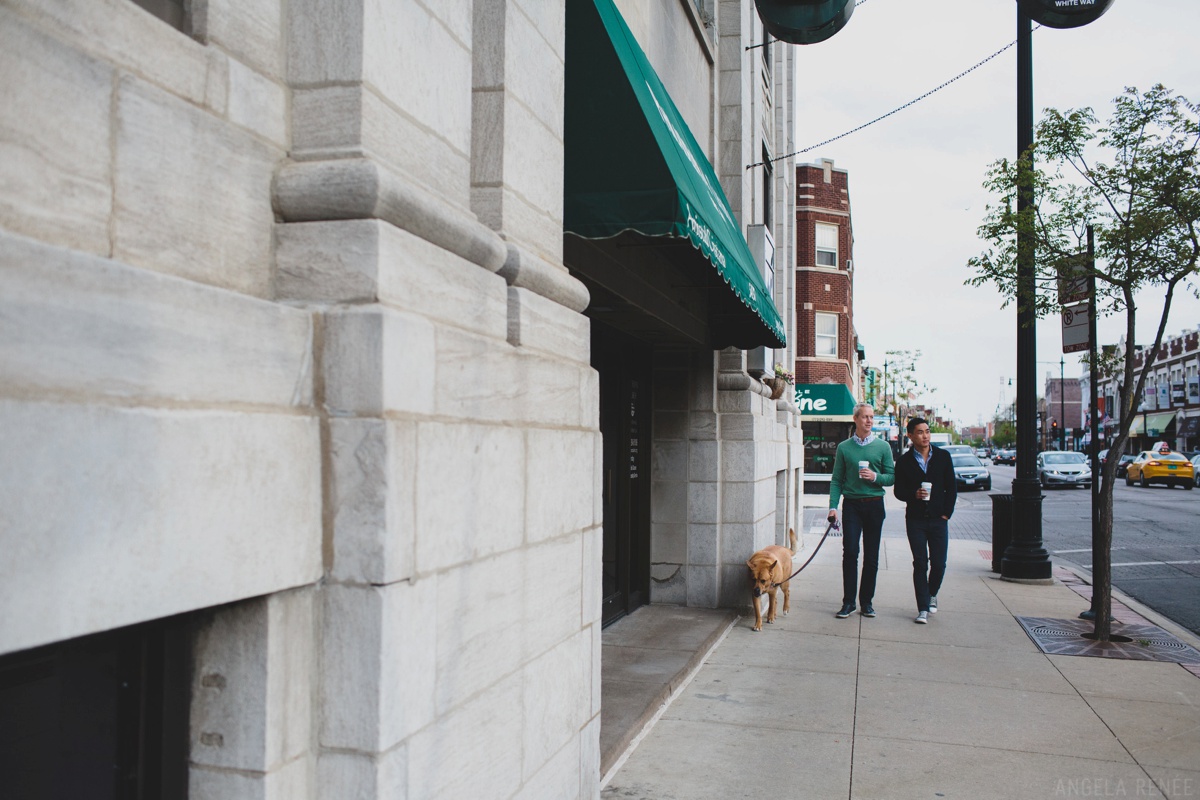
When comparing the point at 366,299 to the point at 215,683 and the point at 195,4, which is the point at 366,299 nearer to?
the point at 195,4

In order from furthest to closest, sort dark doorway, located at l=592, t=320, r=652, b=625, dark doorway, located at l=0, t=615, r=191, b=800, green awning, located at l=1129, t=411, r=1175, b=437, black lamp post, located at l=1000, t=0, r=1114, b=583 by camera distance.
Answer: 1. green awning, located at l=1129, t=411, r=1175, b=437
2. black lamp post, located at l=1000, t=0, r=1114, b=583
3. dark doorway, located at l=592, t=320, r=652, b=625
4. dark doorway, located at l=0, t=615, r=191, b=800

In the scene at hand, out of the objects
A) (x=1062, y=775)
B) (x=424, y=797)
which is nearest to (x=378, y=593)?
(x=424, y=797)

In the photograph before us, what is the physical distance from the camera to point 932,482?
Answer: 9.35 metres

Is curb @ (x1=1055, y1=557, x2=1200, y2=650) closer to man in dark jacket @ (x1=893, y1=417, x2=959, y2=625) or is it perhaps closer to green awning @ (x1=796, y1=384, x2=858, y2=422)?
man in dark jacket @ (x1=893, y1=417, x2=959, y2=625)

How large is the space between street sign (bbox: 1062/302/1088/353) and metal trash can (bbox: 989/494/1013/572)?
3.03 metres

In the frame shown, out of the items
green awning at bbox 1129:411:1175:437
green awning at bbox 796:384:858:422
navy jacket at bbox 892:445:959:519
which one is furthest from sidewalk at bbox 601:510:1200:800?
green awning at bbox 1129:411:1175:437

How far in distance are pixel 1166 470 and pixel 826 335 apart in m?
15.2

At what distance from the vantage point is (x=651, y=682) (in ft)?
20.8

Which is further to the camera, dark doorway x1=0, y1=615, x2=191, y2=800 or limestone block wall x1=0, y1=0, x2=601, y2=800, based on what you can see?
dark doorway x1=0, y1=615, x2=191, y2=800

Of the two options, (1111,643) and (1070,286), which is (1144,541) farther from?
(1111,643)

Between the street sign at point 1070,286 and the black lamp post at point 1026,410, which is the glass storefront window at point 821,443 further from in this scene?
the street sign at point 1070,286

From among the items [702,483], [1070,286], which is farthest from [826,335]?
[702,483]

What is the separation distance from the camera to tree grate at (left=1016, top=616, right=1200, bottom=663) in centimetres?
781

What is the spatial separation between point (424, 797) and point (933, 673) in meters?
5.49
